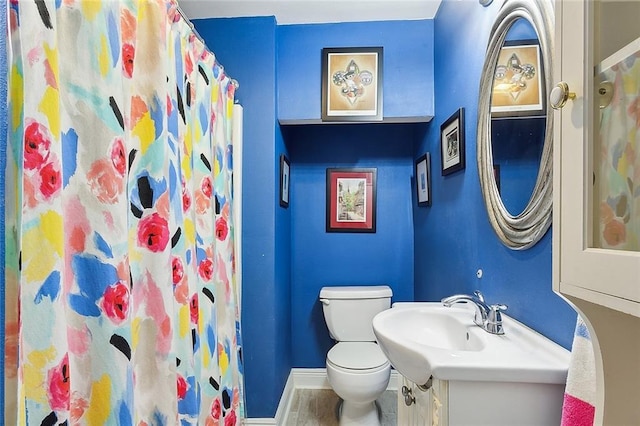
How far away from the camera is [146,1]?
Result: 0.86 meters

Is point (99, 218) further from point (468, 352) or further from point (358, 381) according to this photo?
point (358, 381)

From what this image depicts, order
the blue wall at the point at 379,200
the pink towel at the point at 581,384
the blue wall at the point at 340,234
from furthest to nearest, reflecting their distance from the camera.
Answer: the blue wall at the point at 340,234, the blue wall at the point at 379,200, the pink towel at the point at 581,384

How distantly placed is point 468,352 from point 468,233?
0.66m

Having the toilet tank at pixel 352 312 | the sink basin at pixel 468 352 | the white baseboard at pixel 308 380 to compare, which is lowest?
the white baseboard at pixel 308 380

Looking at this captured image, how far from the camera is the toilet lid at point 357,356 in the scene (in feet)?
5.44

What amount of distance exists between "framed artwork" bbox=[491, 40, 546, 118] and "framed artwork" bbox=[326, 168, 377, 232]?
46.0 inches

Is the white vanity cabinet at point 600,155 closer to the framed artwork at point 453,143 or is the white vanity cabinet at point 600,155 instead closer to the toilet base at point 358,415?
the framed artwork at point 453,143

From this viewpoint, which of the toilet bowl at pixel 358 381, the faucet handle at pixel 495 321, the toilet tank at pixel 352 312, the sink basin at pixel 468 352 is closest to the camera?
the sink basin at pixel 468 352

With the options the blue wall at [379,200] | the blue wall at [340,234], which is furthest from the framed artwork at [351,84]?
the blue wall at [340,234]

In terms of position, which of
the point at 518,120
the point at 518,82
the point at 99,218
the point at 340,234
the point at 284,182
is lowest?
the point at 340,234

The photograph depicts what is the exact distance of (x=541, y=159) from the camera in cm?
87

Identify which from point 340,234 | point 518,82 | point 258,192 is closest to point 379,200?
point 340,234

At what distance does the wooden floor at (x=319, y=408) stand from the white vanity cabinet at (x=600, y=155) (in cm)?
184

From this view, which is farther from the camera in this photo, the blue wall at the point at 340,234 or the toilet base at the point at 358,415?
the blue wall at the point at 340,234
